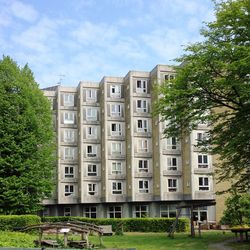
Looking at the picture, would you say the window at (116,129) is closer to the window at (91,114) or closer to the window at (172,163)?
the window at (91,114)

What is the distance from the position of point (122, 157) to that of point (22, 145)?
21.2 metres

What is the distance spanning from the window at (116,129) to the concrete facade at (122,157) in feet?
0.39

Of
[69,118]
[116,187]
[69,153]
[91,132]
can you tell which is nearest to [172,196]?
[116,187]

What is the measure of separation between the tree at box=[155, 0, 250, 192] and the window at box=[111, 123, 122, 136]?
1188 inches

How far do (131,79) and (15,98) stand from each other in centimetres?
2029

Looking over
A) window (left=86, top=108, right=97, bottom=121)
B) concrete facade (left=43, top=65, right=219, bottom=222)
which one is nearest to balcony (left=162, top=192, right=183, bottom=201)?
concrete facade (left=43, top=65, right=219, bottom=222)

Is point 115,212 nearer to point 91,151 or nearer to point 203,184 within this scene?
point 91,151

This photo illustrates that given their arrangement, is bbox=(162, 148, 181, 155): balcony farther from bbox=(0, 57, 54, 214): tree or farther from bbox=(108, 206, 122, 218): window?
bbox=(0, 57, 54, 214): tree

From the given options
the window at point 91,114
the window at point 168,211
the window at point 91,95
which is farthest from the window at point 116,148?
the window at point 168,211

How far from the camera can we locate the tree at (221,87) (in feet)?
83.7

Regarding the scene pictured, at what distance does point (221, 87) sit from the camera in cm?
2650

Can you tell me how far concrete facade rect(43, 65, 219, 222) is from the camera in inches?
2248

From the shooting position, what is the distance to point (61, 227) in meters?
19.8

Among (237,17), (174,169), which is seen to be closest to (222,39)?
(237,17)
